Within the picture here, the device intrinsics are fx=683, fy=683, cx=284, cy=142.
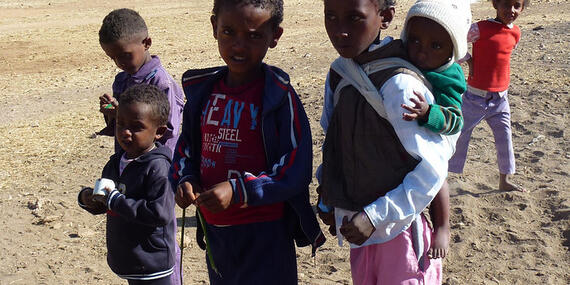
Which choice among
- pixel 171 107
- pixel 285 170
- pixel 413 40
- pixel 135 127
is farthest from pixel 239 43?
pixel 171 107

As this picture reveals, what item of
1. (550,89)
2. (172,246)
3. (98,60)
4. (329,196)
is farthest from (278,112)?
(98,60)

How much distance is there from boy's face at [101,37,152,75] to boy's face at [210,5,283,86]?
1.08 meters


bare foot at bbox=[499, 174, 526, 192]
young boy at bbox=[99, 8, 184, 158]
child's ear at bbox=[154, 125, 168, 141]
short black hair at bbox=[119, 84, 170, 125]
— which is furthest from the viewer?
bare foot at bbox=[499, 174, 526, 192]

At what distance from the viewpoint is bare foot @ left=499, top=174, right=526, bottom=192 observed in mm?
5230

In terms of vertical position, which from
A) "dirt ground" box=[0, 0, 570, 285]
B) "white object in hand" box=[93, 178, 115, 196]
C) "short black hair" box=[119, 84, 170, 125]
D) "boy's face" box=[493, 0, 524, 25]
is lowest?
"dirt ground" box=[0, 0, 570, 285]

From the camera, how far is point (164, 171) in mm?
2998

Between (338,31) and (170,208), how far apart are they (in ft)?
3.80

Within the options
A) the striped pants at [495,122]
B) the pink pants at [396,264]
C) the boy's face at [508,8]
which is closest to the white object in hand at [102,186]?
the pink pants at [396,264]

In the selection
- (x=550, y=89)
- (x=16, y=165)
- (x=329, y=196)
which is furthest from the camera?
(x=550, y=89)

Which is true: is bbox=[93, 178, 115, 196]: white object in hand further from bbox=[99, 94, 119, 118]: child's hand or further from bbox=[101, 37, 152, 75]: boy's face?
bbox=[101, 37, 152, 75]: boy's face

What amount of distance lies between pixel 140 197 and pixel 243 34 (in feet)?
3.06

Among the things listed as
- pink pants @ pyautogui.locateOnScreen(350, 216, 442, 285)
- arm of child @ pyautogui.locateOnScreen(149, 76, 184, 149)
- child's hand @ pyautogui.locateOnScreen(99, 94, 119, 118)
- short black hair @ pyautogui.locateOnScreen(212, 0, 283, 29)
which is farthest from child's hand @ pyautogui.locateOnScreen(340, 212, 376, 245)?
child's hand @ pyautogui.locateOnScreen(99, 94, 119, 118)

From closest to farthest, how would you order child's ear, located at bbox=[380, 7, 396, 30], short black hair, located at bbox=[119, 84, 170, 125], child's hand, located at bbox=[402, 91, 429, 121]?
child's hand, located at bbox=[402, 91, 429, 121]
child's ear, located at bbox=[380, 7, 396, 30]
short black hair, located at bbox=[119, 84, 170, 125]

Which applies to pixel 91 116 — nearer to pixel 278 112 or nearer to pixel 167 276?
pixel 167 276
